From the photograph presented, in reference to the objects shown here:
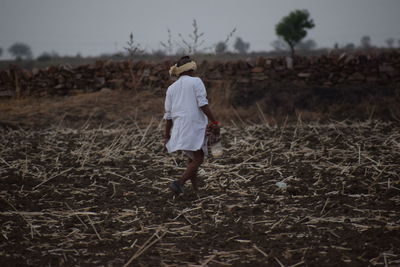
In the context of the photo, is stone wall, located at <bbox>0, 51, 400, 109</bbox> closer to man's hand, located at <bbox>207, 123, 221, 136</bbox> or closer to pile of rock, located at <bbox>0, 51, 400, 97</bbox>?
pile of rock, located at <bbox>0, 51, 400, 97</bbox>

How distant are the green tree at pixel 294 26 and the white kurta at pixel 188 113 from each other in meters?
24.9

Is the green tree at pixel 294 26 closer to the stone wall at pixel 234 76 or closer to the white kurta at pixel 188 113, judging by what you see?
the stone wall at pixel 234 76

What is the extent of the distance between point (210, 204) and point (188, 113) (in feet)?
3.17

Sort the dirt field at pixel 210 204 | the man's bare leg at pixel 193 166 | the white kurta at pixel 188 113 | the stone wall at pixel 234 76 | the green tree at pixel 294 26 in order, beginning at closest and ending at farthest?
the dirt field at pixel 210 204 → the white kurta at pixel 188 113 → the man's bare leg at pixel 193 166 → the stone wall at pixel 234 76 → the green tree at pixel 294 26

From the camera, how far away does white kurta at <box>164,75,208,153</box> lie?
186 inches

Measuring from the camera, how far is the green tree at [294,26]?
28.5 meters

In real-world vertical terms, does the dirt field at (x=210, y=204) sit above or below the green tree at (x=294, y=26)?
below

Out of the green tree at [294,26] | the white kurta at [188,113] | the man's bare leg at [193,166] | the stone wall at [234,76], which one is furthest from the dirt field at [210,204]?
the green tree at [294,26]

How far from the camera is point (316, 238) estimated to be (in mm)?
3643

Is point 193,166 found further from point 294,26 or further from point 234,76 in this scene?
point 294,26

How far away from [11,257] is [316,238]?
92.8 inches

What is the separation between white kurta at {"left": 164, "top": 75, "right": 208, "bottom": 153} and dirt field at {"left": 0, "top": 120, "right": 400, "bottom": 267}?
617 millimetres

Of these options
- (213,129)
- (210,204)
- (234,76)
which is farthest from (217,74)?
(210,204)

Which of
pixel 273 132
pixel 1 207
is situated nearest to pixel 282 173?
pixel 273 132
